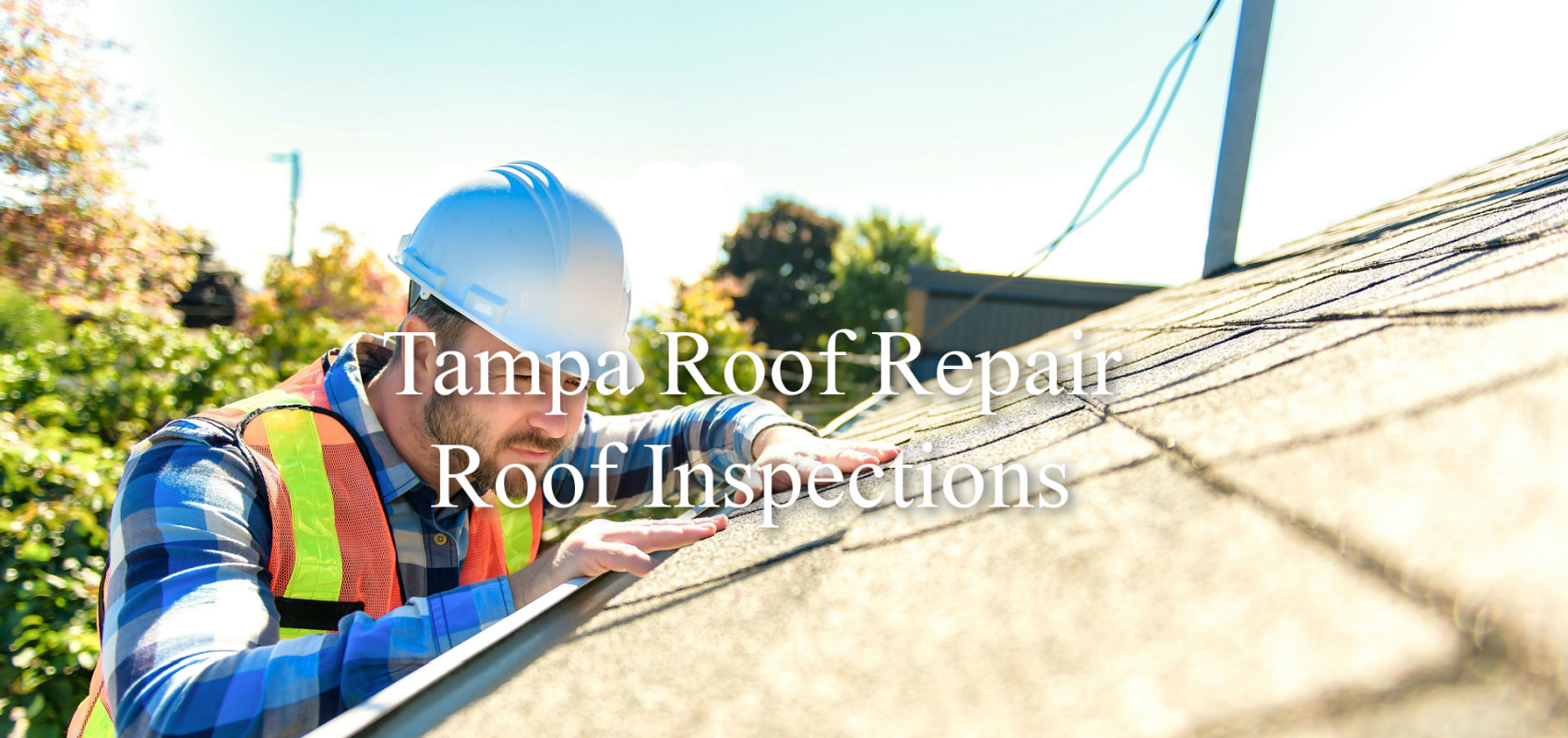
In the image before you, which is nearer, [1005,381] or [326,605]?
[326,605]

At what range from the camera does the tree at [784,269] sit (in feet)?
116

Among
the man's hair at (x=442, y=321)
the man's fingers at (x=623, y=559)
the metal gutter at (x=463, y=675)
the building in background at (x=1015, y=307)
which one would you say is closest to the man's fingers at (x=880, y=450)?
the man's fingers at (x=623, y=559)

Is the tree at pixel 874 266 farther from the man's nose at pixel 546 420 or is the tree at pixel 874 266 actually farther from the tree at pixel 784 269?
the man's nose at pixel 546 420

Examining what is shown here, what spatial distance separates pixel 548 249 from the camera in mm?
2154

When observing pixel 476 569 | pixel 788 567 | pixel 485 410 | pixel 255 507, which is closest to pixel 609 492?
pixel 476 569

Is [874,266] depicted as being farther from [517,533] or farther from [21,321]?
[517,533]

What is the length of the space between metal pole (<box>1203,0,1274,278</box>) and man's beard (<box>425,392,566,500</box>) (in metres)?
3.23

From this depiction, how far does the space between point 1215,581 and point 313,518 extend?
1856 millimetres

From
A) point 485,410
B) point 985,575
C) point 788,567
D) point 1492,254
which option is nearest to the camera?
point 985,575

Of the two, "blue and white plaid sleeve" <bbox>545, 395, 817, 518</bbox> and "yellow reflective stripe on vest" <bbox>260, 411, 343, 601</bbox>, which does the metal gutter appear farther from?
"blue and white plaid sleeve" <bbox>545, 395, 817, 518</bbox>

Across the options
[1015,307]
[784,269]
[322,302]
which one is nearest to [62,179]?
[322,302]

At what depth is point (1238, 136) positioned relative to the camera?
3680 mm

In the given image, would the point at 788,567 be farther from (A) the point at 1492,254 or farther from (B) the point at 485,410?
(B) the point at 485,410

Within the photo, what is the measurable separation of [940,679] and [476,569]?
2112 millimetres
